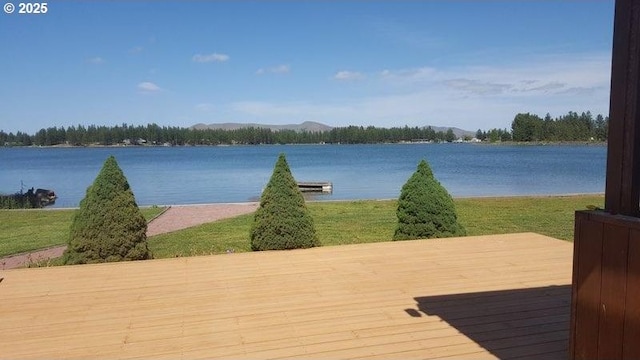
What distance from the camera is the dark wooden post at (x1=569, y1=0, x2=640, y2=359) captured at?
5.94 feet

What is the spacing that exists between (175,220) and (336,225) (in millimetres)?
→ 3911

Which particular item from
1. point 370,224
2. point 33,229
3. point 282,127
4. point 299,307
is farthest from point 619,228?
point 282,127

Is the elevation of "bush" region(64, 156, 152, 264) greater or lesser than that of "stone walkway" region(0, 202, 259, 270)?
greater

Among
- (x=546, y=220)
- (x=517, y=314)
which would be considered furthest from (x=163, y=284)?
(x=546, y=220)

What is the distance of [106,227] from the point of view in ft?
15.4

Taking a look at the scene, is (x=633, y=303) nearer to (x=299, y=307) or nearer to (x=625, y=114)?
(x=625, y=114)

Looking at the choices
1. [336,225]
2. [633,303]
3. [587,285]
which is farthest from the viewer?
[336,225]

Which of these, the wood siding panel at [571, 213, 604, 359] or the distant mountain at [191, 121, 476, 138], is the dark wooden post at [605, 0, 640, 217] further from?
the distant mountain at [191, 121, 476, 138]

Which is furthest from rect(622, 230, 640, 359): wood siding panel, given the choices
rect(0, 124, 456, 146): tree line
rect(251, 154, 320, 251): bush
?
rect(0, 124, 456, 146): tree line

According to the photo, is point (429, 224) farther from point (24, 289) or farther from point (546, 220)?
point (546, 220)

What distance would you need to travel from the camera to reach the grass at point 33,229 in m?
8.23

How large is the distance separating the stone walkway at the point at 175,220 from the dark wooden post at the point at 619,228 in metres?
6.78

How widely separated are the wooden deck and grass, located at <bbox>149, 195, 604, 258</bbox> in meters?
2.93

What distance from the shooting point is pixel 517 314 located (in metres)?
2.96
